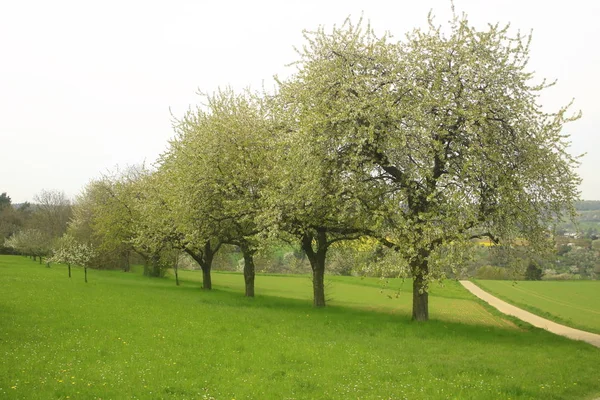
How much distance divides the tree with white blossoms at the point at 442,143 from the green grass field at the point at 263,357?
15.0 feet

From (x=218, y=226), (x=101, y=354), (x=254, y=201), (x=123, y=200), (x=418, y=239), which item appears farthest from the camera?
(x=123, y=200)

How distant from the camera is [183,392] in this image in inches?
480

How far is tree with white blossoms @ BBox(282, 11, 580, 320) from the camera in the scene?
2227cm

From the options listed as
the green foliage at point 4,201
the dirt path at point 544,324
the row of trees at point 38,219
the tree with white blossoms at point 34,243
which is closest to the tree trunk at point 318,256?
the dirt path at point 544,324

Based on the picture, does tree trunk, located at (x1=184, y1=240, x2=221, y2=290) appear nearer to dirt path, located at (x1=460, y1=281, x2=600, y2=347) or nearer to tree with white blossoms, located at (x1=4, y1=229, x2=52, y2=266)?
dirt path, located at (x1=460, y1=281, x2=600, y2=347)

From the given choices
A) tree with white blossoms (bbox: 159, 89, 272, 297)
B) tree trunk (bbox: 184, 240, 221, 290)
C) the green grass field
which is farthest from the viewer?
tree trunk (bbox: 184, 240, 221, 290)

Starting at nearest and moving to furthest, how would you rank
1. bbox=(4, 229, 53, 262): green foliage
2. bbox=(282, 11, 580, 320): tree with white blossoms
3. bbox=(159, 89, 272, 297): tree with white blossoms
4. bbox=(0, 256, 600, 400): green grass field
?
1. bbox=(0, 256, 600, 400): green grass field
2. bbox=(282, 11, 580, 320): tree with white blossoms
3. bbox=(159, 89, 272, 297): tree with white blossoms
4. bbox=(4, 229, 53, 262): green foliage

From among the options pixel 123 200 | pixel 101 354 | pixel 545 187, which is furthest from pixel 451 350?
pixel 123 200

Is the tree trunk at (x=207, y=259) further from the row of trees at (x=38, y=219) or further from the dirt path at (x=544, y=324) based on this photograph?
the row of trees at (x=38, y=219)

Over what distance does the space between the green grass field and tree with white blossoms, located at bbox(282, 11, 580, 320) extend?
180 inches

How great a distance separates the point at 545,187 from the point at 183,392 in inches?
790

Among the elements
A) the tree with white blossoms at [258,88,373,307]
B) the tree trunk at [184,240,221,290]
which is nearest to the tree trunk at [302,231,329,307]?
the tree with white blossoms at [258,88,373,307]

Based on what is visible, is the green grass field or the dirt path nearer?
the green grass field

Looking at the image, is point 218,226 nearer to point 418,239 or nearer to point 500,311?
point 418,239
